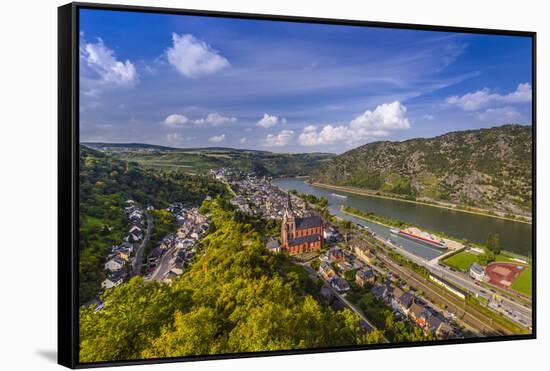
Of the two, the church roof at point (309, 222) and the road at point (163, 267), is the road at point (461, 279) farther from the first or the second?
the road at point (163, 267)

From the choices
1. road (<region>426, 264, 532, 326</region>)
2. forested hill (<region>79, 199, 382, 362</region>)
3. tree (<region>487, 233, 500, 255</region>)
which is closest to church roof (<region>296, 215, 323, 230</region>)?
forested hill (<region>79, 199, 382, 362</region>)

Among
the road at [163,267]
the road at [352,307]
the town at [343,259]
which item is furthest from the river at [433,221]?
the road at [163,267]

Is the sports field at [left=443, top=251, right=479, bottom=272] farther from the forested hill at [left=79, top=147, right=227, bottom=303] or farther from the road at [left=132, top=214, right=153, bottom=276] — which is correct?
the road at [left=132, top=214, right=153, bottom=276]

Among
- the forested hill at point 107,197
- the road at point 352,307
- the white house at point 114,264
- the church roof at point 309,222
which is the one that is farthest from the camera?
the church roof at point 309,222

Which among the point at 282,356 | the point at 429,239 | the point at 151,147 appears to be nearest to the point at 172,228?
the point at 151,147

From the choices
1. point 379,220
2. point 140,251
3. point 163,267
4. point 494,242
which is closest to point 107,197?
point 140,251

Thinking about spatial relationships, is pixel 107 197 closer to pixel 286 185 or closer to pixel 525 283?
pixel 286 185
